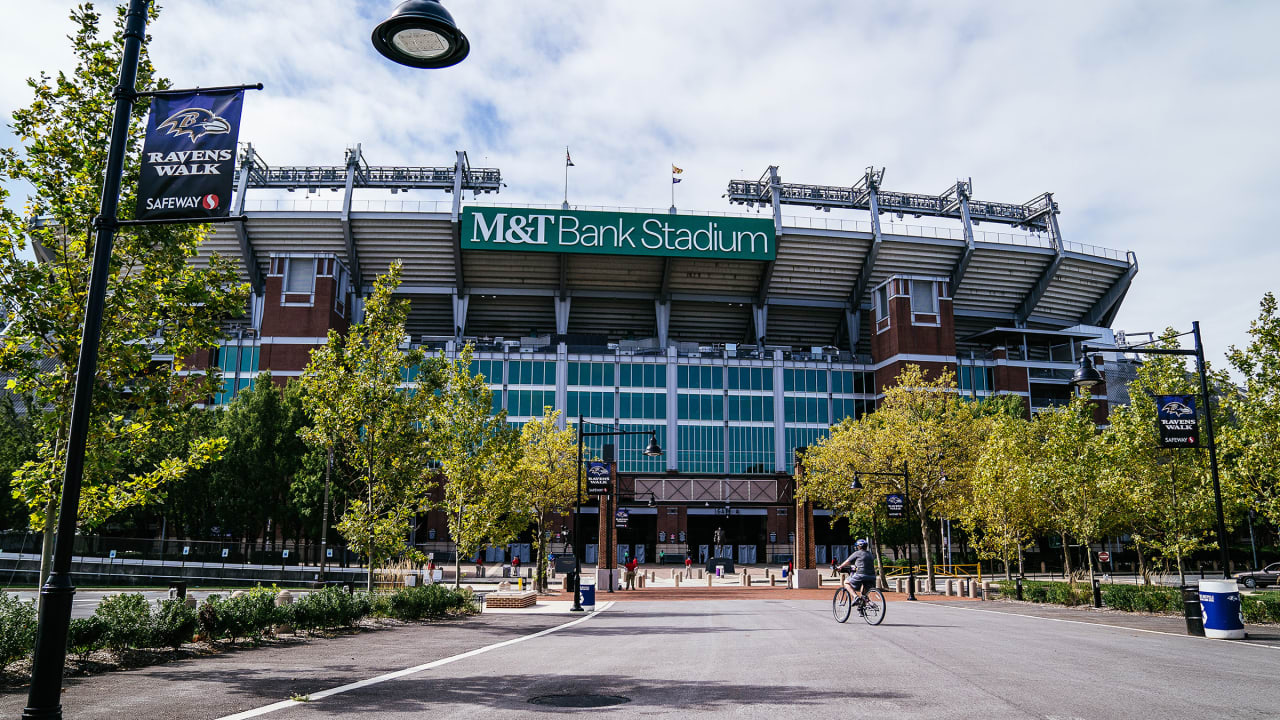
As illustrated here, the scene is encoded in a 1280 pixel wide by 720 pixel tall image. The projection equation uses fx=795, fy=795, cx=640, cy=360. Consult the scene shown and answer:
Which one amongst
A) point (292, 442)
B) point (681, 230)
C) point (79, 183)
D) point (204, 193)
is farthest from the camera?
point (681, 230)

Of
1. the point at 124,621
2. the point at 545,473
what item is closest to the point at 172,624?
the point at 124,621

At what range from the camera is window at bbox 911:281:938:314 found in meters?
72.5

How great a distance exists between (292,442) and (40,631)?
46.8m

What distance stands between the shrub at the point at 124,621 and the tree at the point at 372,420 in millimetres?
8370

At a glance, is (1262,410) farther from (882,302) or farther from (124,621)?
(882,302)

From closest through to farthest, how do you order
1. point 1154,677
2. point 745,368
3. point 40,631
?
point 40,631
point 1154,677
point 745,368

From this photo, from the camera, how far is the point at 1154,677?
10219 mm

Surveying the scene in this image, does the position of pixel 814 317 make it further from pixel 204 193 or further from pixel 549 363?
pixel 204 193

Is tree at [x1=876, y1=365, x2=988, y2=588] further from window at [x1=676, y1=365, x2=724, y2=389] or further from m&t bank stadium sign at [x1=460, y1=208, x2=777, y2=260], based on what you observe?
window at [x1=676, y1=365, x2=724, y2=389]

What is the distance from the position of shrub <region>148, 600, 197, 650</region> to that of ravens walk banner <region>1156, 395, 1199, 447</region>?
22644mm

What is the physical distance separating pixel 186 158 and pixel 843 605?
1773 centimetres

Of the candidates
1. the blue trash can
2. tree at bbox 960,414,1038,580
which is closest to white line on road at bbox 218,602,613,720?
the blue trash can

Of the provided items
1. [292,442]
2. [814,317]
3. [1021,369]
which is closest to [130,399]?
[292,442]

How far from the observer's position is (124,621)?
39.1 feet
